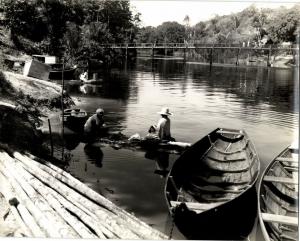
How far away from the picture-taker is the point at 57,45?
119 ft

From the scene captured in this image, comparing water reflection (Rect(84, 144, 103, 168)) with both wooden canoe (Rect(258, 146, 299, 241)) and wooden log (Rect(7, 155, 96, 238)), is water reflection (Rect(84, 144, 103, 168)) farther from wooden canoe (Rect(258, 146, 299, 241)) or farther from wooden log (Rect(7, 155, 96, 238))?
wooden canoe (Rect(258, 146, 299, 241))

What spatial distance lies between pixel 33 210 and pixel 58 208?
1.63ft

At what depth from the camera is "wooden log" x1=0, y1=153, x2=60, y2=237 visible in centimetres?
771

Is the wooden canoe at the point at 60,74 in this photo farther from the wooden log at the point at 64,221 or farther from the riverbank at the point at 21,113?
the wooden log at the point at 64,221

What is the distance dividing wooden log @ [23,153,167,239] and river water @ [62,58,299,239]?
3.66ft

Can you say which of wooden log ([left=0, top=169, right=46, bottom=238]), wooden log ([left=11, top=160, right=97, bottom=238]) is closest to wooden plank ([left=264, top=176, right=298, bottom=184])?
wooden log ([left=11, top=160, right=97, bottom=238])

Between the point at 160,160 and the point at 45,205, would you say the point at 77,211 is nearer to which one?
the point at 45,205

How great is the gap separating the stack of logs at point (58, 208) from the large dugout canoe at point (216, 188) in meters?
0.98

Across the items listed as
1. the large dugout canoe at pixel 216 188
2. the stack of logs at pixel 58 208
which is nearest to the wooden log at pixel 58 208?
the stack of logs at pixel 58 208

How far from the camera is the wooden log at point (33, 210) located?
771 centimetres

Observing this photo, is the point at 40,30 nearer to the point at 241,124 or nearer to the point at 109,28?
the point at 109,28

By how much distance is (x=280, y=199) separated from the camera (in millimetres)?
9664

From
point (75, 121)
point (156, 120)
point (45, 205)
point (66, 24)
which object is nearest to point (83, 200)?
point (45, 205)

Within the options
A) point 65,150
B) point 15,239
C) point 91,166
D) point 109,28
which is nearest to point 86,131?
point 65,150
